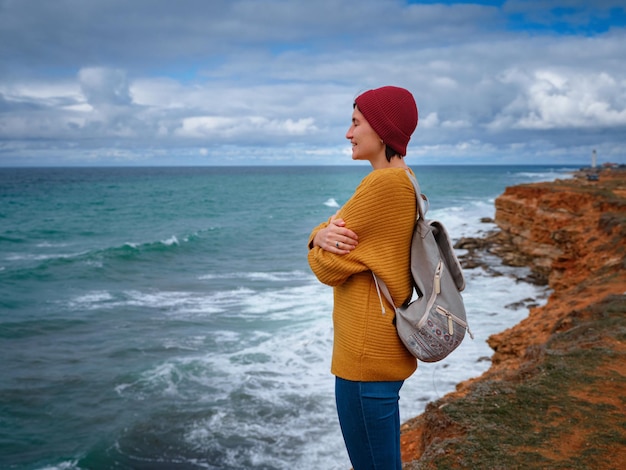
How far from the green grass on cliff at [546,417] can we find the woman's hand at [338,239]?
9.30 ft

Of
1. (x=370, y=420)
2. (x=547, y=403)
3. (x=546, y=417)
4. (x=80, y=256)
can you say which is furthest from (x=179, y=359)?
(x=80, y=256)

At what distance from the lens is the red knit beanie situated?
2324 millimetres

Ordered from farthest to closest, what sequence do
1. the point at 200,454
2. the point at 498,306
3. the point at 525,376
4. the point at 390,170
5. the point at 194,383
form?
the point at 498,306 < the point at 194,383 < the point at 200,454 < the point at 525,376 < the point at 390,170

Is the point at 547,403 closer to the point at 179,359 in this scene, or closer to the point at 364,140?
the point at 364,140

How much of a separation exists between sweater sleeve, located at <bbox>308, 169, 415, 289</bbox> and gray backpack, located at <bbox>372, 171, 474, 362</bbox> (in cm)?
6

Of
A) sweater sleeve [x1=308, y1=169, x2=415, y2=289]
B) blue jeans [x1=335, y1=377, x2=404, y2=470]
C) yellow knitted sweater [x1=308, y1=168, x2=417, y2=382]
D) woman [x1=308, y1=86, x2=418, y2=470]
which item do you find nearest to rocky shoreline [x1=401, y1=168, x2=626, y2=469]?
blue jeans [x1=335, y1=377, x2=404, y2=470]

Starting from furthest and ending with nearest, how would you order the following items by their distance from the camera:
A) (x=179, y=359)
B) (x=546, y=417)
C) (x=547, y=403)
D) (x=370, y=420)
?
(x=179, y=359)
(x=547, y=403)
(x=546, y=417)
(x=370, y=420)

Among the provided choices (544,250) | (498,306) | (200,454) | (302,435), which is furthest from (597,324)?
(544,250)

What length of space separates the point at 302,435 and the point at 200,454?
5.38 feet

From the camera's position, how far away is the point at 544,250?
21.4m

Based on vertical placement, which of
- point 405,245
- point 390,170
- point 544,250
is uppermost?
point 390,170

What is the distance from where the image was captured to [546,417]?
16.4 ft

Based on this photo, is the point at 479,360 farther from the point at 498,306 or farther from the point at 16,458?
the point at 16,458

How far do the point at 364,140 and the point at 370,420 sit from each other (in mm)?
1237
